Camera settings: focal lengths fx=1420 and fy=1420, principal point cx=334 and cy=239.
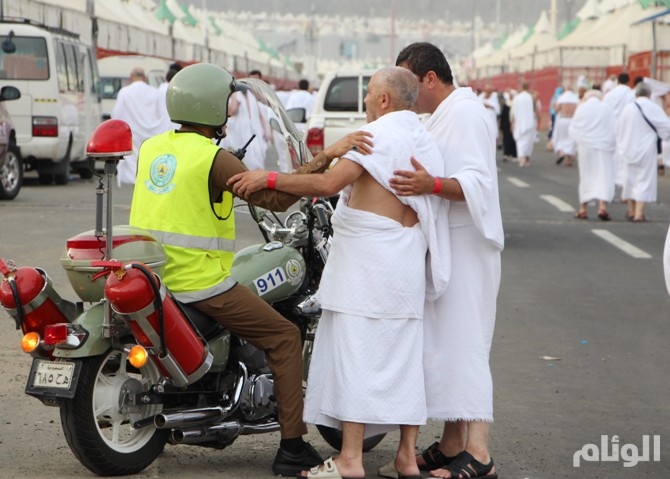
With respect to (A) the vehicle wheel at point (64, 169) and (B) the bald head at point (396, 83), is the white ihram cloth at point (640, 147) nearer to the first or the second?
(A) the vehicle wheel at point (64, 169)

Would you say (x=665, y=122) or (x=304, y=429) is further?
(x=665, y=122)

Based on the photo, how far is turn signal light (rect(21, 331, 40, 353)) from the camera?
208 inches

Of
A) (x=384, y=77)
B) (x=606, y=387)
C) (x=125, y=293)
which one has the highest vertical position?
(x=384, y=77)

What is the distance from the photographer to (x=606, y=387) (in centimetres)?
796

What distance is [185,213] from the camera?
5.45 metres

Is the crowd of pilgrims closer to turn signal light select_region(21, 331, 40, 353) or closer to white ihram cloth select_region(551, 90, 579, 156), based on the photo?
white ihram cloth select_region(551, 90, 579, 156)

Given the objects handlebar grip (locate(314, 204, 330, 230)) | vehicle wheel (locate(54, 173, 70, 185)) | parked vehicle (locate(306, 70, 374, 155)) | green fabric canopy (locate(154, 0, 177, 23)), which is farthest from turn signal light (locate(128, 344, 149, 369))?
green fabric canopy (locate(154, 0, 177, 23))

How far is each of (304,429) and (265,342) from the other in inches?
15.9

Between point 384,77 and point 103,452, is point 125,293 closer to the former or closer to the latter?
point 103,452

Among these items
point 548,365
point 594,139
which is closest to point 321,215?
point 548,365

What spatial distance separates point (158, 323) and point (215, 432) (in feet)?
2.16

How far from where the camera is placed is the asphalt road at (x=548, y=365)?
6113 mm

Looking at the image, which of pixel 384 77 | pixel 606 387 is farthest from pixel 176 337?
pixel 606 387

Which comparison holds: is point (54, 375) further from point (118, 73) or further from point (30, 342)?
point (118, 73)
